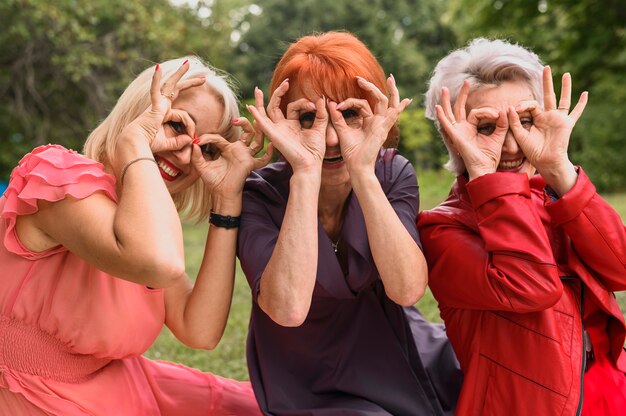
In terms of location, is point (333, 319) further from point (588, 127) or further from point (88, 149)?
point (588, 127)

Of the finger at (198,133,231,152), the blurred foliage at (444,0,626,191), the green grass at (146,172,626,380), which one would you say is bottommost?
the green grass at (146,172,626,380)

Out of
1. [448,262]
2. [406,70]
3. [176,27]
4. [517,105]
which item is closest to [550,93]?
[517,105]

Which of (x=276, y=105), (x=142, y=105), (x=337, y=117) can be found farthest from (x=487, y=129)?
(x=142, y=105)

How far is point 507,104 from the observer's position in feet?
8.03

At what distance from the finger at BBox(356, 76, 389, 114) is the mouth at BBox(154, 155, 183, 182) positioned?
0.76 meters

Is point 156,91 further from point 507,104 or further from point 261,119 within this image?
point 507,104

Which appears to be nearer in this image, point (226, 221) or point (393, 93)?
point (393, 93)

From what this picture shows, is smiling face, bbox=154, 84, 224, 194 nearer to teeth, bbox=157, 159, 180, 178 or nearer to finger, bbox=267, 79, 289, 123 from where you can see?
teeth, bbox=157, 159, 180, 178

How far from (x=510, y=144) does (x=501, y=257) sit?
1.49 feet

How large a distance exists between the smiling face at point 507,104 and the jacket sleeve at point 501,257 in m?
0.22

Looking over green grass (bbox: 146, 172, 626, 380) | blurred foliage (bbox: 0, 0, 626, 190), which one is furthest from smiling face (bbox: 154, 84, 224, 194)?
blurred foliage (bbox: 0, 0, 626, 190)

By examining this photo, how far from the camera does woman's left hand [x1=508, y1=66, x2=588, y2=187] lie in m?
2.31

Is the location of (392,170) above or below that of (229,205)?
above

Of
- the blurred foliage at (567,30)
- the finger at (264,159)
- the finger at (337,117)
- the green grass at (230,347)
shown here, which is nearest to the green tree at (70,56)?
the blurred foliage at (567,30)
